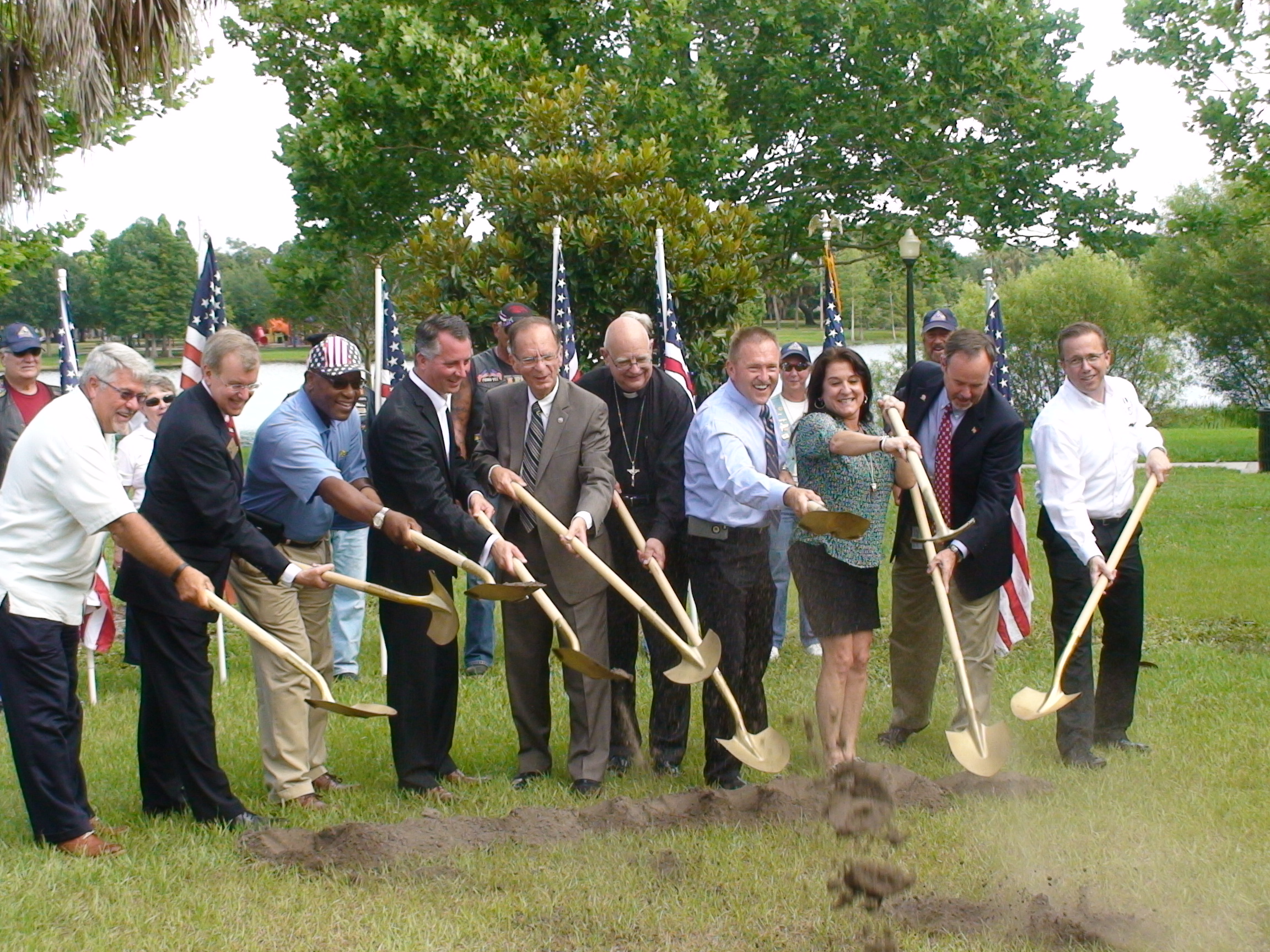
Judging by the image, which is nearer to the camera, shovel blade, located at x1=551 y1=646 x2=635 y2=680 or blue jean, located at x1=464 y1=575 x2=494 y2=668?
shovel blade, located at x1=551 y1=646 x2=635 y2=680

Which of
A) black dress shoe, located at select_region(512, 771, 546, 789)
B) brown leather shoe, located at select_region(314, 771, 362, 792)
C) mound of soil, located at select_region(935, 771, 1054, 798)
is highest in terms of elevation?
brown leather shoe, located at select_region(314, 771, 362, 792)

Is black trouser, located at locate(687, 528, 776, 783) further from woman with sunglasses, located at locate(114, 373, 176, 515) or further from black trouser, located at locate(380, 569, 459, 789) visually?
woman with sunglasses, located at locate(114, 373, 176, 515)

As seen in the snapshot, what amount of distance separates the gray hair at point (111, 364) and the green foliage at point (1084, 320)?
1411 inches

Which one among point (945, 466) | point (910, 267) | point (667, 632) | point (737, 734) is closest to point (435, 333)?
point (667, 632)

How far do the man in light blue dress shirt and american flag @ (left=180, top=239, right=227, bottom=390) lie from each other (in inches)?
156

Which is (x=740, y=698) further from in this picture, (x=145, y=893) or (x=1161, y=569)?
(x=1161, y=569)

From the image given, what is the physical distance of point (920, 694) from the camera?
23.8 feet

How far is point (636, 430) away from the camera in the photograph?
6840 mm

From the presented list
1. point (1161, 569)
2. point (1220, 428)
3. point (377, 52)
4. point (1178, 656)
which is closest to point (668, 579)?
point (1178, 656)

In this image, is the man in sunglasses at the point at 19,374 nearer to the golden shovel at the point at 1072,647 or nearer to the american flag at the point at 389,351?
the american flag at the point at 389,351

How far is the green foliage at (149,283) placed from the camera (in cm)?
3416

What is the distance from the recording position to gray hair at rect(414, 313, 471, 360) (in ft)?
21.0

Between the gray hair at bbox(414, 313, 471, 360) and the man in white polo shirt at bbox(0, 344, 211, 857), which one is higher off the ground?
the gray hair at bbox(414, 313, 471, 360)

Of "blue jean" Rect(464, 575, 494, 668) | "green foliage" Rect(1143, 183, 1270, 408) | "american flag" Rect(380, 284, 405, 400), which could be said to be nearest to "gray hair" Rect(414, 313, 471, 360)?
"blue jean" Rect(464, 575, 494, 668)
